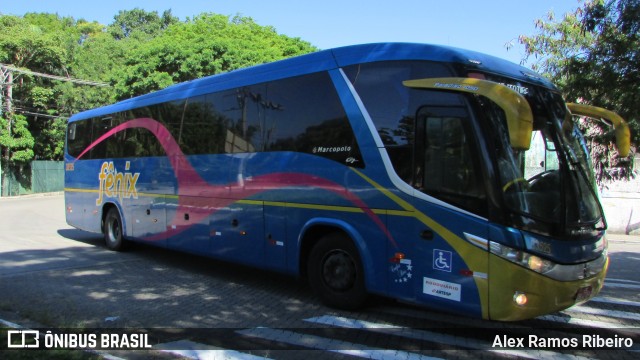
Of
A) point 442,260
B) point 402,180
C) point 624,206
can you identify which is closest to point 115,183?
point 402,180

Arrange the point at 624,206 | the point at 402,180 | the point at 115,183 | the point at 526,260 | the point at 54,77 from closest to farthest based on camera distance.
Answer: the point at 526,260
the point at 402,180
the point at 115,183
the point at 624,206
the point at 54,77

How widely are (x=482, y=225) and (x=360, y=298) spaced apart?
202 cm

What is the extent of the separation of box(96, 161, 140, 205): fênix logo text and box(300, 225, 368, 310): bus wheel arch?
18.1ft

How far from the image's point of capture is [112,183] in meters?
11.6

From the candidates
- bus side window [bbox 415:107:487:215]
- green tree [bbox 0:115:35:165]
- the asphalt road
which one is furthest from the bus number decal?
green tree [bbox 0:115:35:165]

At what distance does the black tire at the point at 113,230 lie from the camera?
11.5 metres

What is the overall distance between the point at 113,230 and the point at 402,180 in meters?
8.71

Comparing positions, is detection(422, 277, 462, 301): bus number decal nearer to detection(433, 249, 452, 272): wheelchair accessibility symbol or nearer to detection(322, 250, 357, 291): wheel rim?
detection(433, 249, 452, 272): wheelchair accessibility symbol

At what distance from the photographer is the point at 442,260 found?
5246 millimetres

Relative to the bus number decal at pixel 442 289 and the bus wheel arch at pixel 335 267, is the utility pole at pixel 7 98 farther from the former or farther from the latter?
the bus number decal at pixel 442 289

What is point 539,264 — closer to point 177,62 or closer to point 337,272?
point 337,272

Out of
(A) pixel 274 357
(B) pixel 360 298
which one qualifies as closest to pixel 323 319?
(B) pixel 360 298

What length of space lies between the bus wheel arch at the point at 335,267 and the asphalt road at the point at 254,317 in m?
0.21

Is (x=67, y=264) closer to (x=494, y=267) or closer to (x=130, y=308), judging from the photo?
(x=130, y=308)
